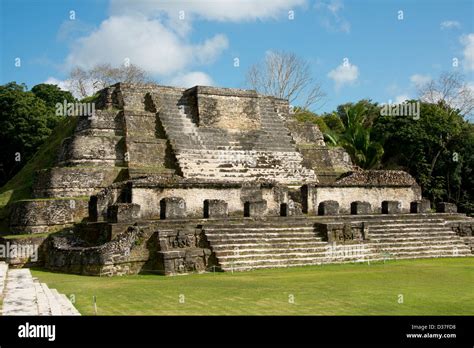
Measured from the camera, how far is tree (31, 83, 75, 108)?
41219 mm

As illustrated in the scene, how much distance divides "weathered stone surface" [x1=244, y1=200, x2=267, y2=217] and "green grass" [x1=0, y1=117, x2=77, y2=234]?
7.74m

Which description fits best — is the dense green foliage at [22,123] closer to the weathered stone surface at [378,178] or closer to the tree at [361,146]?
the tree at [361,146]

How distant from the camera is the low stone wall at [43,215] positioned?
56.9 feet

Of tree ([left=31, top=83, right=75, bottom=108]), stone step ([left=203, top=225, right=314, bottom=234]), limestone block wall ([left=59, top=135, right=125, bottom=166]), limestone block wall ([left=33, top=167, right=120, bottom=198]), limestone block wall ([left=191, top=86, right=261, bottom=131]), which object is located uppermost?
tree ([left=31, top=83, right=75, bottom=108])

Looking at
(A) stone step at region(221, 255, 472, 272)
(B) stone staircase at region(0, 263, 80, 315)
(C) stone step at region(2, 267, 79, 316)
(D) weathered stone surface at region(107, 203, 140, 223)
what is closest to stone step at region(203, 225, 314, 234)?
(A) stone step at region(221, 255, 472, 272)

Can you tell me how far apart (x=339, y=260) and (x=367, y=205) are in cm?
392

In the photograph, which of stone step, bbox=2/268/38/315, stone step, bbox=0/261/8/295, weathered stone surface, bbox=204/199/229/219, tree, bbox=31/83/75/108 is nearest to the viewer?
stone step, bbox=2/268/38/315

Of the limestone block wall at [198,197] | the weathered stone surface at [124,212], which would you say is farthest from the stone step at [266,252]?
the limestone block wall at [198,197]

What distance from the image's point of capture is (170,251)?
1400 centimetres

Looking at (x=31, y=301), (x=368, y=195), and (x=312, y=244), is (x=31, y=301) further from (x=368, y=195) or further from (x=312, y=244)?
(x=368, y=195)

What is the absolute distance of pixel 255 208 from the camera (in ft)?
55.6

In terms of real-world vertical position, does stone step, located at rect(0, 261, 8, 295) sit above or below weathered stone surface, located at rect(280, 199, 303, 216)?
below

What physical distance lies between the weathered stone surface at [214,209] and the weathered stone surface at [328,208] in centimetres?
348

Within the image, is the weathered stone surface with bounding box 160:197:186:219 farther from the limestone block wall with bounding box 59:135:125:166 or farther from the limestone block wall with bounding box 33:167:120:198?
the limestone block wall with bounding box 59:135:125:166
